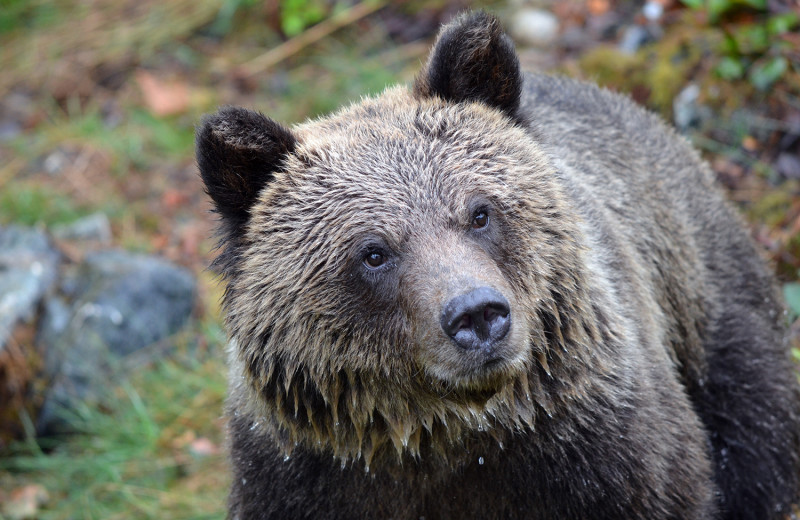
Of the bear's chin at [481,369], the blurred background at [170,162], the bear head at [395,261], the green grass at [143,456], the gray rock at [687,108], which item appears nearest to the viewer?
the bear's chin at [481,369]

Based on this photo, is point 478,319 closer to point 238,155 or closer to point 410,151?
point 410,151

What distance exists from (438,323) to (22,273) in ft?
19.1

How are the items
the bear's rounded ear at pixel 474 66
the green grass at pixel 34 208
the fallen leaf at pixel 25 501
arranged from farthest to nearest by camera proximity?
the green grass at pixel 34 208 < the fallen leaf at pixel 25 501 < the bear's rounded ear at pixel 474 66

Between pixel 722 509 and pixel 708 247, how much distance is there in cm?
149

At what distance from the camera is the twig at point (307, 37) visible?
36.0ft

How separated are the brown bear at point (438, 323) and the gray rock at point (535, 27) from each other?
5.62 metres

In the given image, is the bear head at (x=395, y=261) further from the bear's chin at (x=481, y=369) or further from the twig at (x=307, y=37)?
the twig at (x=307, y=37)

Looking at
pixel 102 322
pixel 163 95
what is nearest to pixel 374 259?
pixel 102 322

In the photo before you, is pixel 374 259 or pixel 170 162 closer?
pixel 374 259

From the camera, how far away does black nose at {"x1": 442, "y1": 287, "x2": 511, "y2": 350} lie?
316 centimetres

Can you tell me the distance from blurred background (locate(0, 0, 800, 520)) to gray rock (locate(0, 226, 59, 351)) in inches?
0.8

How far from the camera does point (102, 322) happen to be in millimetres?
7621

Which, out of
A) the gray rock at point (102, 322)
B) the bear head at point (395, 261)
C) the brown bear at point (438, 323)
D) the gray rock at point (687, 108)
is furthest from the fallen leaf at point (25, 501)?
the gray rock at point (687, 108)

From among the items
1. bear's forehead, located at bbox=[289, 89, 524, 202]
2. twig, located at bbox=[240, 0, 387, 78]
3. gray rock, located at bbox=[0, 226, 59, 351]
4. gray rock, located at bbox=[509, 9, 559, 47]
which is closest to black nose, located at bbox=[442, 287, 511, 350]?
bear's forehead, located at bbox=[289, 89, 524, 202]
